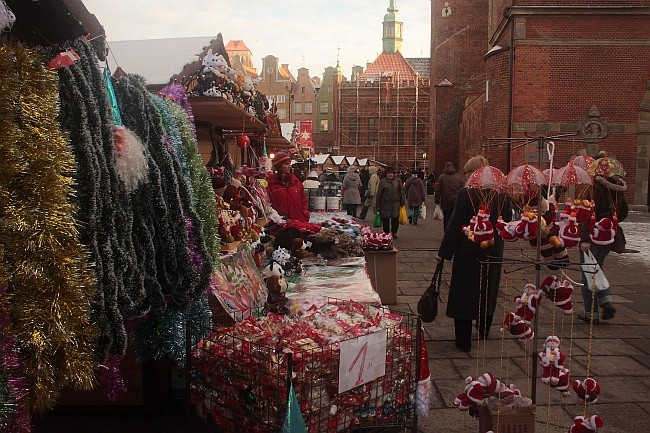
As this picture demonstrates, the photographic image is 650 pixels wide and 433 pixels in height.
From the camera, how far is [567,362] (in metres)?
4.70

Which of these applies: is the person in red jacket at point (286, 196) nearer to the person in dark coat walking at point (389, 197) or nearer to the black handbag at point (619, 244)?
the black handbag at point (619, 244)

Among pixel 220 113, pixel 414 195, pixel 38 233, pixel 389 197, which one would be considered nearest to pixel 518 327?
pixel 38 233

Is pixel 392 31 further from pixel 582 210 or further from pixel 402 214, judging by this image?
pixel 582 210

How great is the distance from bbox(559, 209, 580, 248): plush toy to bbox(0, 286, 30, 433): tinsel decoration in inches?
98.1

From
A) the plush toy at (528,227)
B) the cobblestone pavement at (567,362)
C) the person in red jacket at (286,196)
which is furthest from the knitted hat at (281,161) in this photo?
the plush toy at (528,227)

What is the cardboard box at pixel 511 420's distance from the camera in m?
2.80

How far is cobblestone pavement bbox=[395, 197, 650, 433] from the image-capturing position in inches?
146

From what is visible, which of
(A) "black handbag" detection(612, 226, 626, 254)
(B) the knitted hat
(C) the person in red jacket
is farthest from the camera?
(B) the knitted hat

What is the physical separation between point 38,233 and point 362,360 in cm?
165

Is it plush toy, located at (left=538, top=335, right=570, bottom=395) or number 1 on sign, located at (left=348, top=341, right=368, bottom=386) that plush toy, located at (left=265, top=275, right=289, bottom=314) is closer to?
number 1 on sign, located at (left=348, top=341, right=368, bottom=386)

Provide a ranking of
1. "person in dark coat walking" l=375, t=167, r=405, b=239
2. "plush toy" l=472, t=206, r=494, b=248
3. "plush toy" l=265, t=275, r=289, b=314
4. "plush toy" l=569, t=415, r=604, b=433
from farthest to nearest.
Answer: "person in dark coat walking" l=375, t=167, r=405, b=239, "plush toy" l=265, t=275, r=289, b=314, "plush toy" l=472, t=206, r=494, b=248, "plush toy" l=569, t=415, r=604, b=433

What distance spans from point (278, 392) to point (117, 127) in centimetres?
138

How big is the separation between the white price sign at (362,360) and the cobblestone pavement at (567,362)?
30.6 inches

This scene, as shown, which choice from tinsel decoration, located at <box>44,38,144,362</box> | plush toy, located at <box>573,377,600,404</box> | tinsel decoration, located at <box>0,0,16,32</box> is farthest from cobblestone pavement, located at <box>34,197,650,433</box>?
tinsel decoration, located at <box>0,0,16,32</box>
